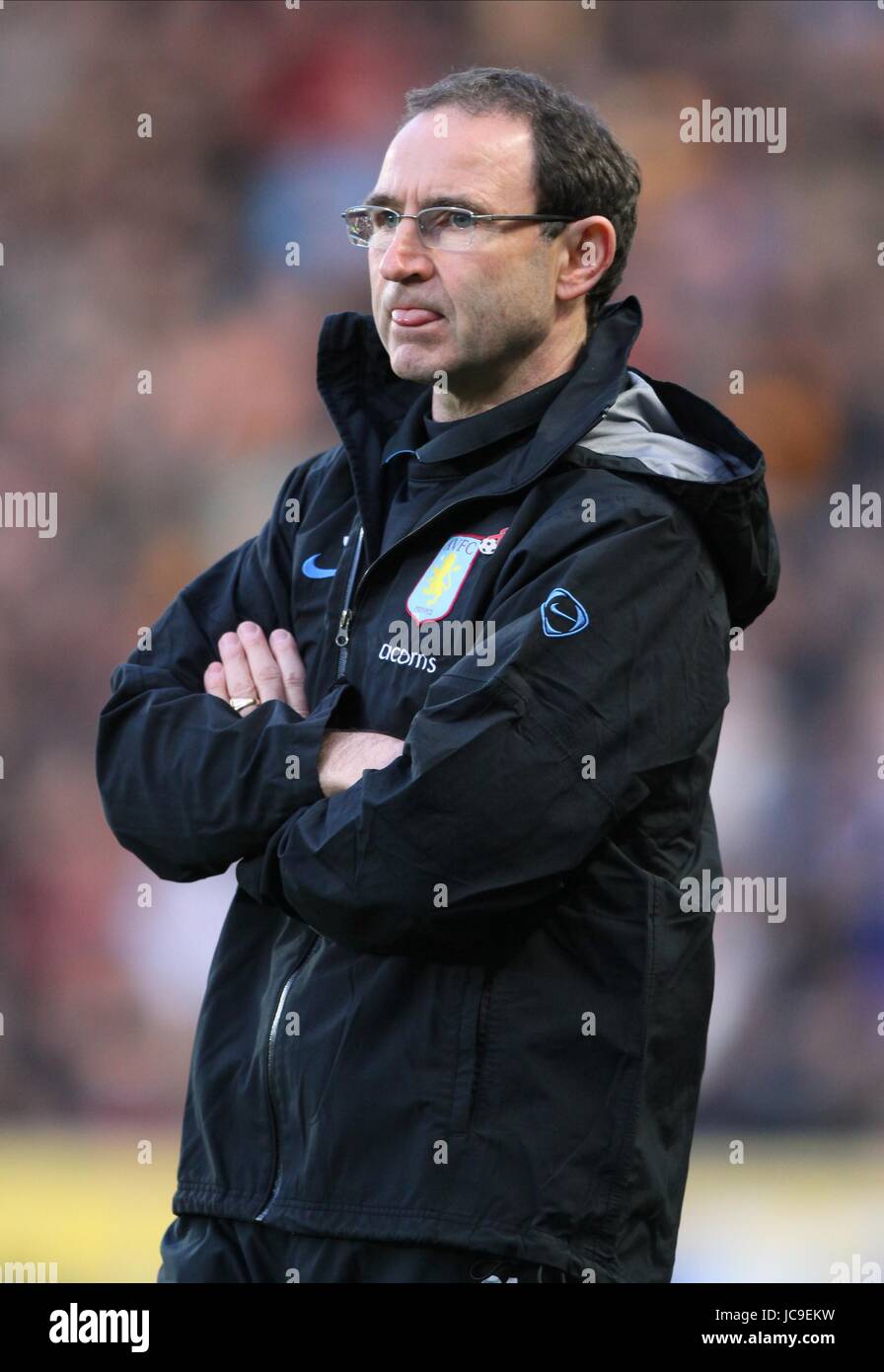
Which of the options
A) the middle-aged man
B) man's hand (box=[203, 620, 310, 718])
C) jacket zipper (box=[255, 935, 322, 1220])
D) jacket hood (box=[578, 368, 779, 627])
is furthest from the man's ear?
jacket zipper (box=[255, 935, 322, 1220])

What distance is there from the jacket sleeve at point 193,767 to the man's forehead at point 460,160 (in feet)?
1.92

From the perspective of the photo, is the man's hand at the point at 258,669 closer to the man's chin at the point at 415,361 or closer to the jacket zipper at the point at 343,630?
the jacket zipper at the point at 343,630

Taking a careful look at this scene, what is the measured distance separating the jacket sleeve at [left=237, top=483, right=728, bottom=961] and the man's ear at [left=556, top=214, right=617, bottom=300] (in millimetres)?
380

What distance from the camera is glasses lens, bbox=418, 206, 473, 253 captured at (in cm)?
207

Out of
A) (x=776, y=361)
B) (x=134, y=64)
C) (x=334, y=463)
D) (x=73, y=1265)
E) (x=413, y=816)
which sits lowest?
(x=73, y=1265)

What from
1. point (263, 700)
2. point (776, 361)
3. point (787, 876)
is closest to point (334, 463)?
point (263, 700)

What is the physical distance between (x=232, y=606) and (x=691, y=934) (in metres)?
0.73

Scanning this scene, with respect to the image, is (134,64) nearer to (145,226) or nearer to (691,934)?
(145,226)

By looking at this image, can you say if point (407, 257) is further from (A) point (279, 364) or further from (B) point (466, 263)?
(A) point (279, 364)

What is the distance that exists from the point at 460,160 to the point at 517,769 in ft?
2.46

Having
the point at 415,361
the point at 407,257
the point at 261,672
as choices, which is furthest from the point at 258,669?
the point at 407,257

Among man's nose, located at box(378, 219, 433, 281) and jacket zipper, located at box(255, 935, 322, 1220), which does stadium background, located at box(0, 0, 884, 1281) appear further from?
man's nose, located at box(378, 219, 433, 281)

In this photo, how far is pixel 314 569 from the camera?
2.20 m

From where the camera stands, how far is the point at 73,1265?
3656 mm
